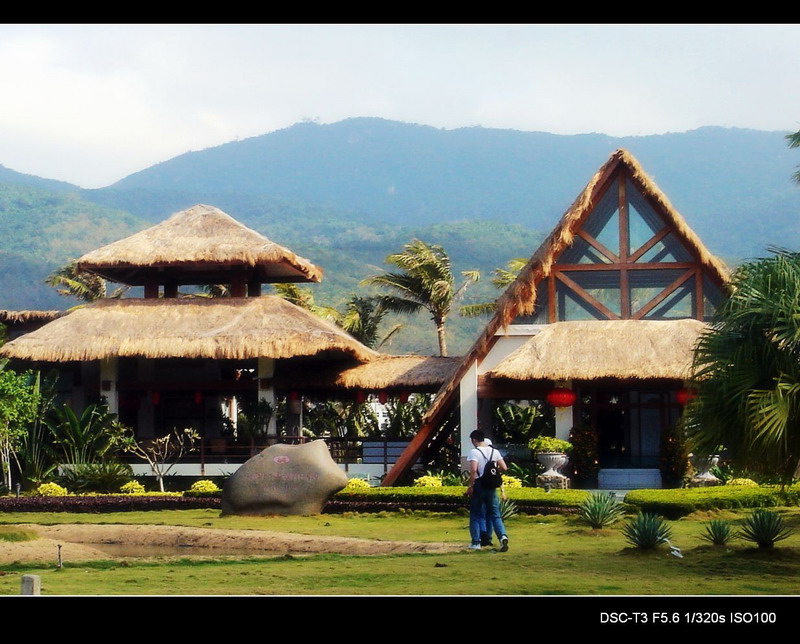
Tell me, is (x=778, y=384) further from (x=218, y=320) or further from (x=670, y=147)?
(x=670, y=147)

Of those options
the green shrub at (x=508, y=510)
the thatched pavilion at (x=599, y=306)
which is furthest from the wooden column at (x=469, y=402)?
the green shrub at (x=508, y=510)

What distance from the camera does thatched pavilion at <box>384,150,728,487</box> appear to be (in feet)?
79.3

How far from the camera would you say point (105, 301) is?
29.0 m

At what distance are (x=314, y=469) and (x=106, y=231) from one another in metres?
87.4

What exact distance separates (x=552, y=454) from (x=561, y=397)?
4.00 feet

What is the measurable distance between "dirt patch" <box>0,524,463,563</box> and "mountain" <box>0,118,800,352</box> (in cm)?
4974

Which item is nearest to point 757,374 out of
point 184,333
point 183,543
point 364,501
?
point 183,543

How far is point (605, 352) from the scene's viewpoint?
2391 cm

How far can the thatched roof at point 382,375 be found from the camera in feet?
89.5

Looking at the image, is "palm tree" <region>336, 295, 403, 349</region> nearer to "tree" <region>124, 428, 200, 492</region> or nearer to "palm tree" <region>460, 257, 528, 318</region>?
"palm tree" <region>460, 257, 528, 318</region>

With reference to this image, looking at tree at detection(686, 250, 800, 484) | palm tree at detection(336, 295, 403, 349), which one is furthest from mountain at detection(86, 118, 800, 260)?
tree at detection(686, 250, 800, 484)

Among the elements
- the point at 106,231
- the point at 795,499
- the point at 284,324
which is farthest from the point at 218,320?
the point at 106,231

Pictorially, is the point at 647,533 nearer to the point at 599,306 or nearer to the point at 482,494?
the point at 482,494

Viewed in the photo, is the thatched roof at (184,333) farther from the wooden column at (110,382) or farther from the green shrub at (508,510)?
the green shrub at (508,510)
